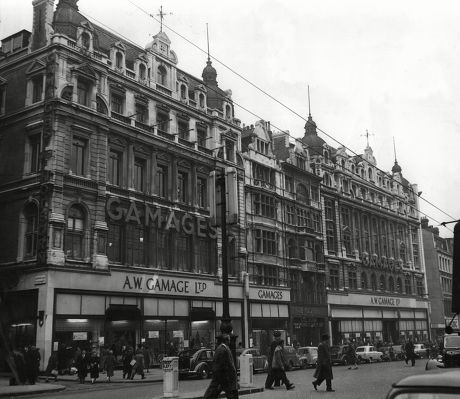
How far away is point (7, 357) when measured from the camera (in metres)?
4.62

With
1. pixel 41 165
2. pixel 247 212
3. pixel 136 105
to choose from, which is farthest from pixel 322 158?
pixel 41 165

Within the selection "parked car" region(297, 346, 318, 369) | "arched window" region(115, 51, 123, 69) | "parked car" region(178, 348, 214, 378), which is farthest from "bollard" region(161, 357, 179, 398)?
"arched window" region(115, 51, 123, 69)

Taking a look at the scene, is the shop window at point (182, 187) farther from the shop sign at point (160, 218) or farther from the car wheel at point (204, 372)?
the car wheel at point (204, 372)

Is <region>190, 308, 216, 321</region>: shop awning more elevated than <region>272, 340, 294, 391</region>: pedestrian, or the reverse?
<region>190, 308, 216, 321</region>: shop awning

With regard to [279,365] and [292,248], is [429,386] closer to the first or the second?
[279,365]

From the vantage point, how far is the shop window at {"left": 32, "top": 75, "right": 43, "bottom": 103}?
3541 centimetres

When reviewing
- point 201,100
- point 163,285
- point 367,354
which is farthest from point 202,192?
point 367,354

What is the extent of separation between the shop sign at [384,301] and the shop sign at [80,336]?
4004cm

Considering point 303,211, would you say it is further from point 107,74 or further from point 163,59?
point 107,74

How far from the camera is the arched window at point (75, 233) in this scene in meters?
33.3

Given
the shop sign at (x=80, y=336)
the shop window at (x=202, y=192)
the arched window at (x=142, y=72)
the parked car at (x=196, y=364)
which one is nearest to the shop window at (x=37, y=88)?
the arched window at (x=142, y=72)

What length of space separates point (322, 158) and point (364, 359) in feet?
77.6

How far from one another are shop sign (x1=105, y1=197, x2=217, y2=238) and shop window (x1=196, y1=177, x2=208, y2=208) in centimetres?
122

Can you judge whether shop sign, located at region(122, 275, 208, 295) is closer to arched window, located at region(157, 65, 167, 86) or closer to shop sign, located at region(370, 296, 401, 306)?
arched window, located at region(157, 65, 167, 86)
